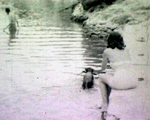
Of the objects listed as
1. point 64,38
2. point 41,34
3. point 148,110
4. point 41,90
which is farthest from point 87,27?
point 148,110

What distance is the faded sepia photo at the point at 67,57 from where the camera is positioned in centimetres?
333

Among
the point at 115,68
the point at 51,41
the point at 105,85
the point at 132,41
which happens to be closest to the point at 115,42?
the point at 115,68

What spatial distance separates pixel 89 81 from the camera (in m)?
3.38

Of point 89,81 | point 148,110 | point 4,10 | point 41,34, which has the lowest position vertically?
point 148,110

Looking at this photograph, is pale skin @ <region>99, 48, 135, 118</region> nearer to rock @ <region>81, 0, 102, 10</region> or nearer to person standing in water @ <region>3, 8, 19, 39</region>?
rock @ <region>81, 0, 102, 10</region>

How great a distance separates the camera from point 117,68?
2.81 m

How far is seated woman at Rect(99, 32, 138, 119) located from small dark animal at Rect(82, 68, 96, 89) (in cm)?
52

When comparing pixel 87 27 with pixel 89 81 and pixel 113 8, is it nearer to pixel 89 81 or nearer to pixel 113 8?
pixel 113 8

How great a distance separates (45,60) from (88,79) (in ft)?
1.90

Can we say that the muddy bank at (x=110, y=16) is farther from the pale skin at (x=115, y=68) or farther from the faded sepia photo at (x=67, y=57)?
the pale skin at (x=115, y=68)

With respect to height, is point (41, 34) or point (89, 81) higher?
point (41, 34)

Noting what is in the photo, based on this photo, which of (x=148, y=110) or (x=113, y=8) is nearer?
(x=148, y=110)

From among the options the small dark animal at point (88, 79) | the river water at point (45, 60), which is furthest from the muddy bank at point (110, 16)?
the small dark animal at point (88, 79)

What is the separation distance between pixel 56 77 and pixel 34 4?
2.99ft
